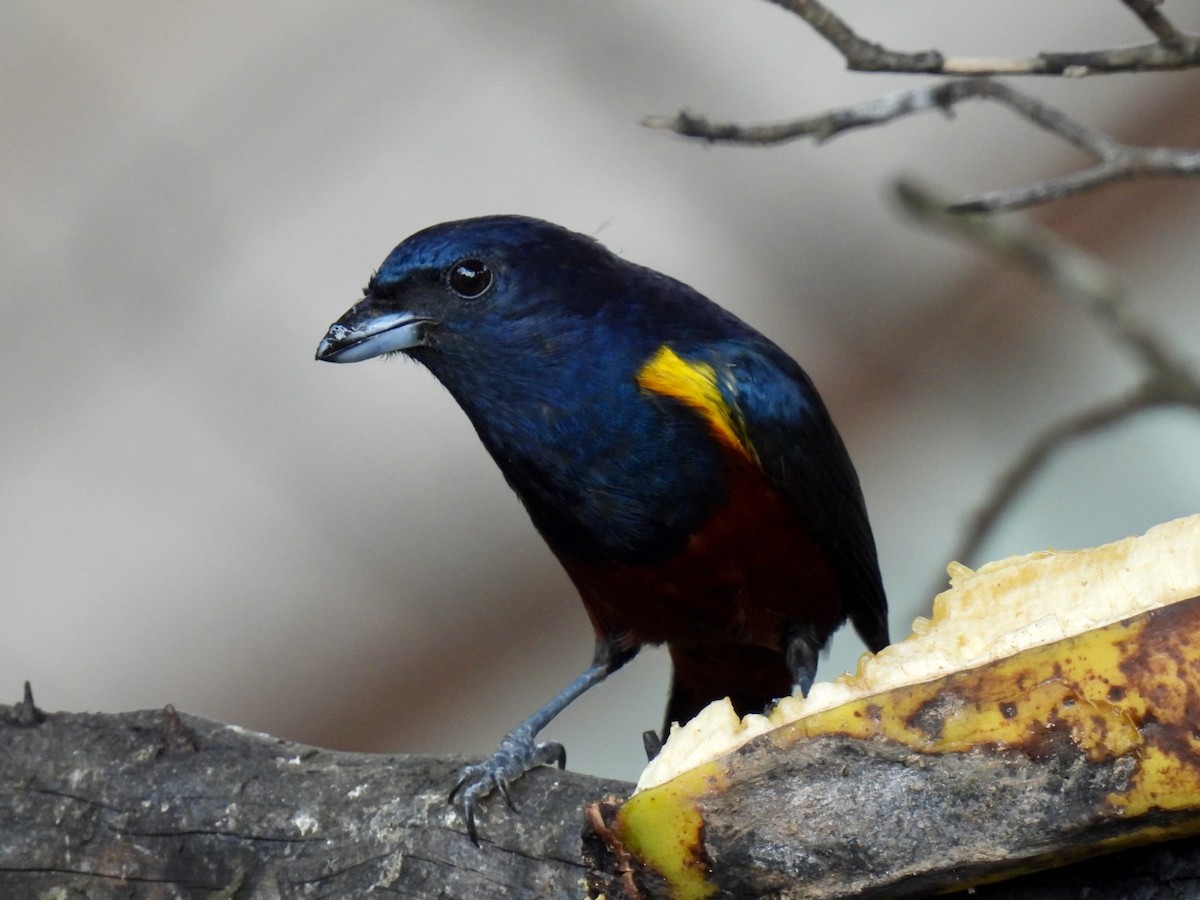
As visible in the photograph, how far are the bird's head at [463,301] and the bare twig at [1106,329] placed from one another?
2.72 ft

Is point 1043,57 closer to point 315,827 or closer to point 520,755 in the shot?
point 520,755

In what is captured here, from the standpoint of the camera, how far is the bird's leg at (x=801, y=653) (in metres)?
2.95

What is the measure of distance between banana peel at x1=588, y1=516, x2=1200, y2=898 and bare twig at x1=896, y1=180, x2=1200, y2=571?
47.3 inches

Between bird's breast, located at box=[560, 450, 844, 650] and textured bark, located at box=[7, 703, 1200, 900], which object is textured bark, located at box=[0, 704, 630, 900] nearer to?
textured bark, located at box=[7, 703, 1200, 900]

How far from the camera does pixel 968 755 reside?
165 cm

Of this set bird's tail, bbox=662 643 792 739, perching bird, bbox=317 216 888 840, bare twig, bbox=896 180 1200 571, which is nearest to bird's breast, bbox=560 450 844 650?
perching bird, bbox=317 216 888 840

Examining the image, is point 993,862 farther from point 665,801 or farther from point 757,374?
point 757,374

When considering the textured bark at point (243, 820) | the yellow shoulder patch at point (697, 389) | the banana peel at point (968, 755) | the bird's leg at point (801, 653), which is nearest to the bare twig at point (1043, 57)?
the banana peel at point (968, 755)

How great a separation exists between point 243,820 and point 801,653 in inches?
47.0

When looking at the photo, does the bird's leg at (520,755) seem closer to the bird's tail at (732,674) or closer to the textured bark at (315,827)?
the textured bark at (315,827)

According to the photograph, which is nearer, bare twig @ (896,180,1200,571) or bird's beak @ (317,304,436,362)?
bird's beak @ (317,304,436,362)

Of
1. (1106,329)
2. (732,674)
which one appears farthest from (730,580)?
(1106,329)

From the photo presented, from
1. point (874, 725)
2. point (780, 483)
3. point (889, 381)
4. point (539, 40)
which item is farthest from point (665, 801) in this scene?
point (889, 381)

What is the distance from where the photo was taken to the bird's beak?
2.67m
